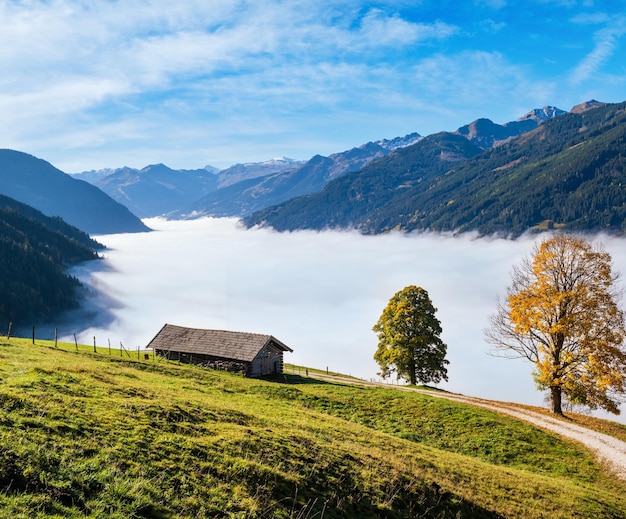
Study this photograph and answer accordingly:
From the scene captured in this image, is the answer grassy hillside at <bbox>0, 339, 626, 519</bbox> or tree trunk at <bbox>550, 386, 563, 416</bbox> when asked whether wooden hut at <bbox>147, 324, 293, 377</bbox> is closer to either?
grassy hillside at <bbox>0, 339, 626, 519</bbox>

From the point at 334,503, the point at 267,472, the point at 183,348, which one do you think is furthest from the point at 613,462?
the point at 183,348

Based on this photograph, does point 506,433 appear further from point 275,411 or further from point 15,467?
point 15,467

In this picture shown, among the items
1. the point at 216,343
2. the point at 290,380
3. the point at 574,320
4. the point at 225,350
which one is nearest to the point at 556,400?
the point at 574,320

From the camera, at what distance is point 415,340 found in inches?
2452

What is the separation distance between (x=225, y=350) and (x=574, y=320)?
144 ft

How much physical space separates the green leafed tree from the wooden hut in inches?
669

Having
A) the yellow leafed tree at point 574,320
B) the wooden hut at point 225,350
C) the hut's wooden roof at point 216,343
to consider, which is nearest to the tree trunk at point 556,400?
the yellow leafed tree at point 574,320

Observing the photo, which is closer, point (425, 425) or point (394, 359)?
point (425, 425)

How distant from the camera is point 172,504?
12.1 meters

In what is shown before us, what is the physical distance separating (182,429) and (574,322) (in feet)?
119

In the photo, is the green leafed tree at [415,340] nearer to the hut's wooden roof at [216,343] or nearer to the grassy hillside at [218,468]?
the hut's wooden roof at [216,343]

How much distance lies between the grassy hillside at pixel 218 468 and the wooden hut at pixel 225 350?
30455 mm

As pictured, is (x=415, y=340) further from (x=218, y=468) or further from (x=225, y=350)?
(x=218, y=468)

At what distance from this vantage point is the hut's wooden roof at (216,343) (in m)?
60.3
